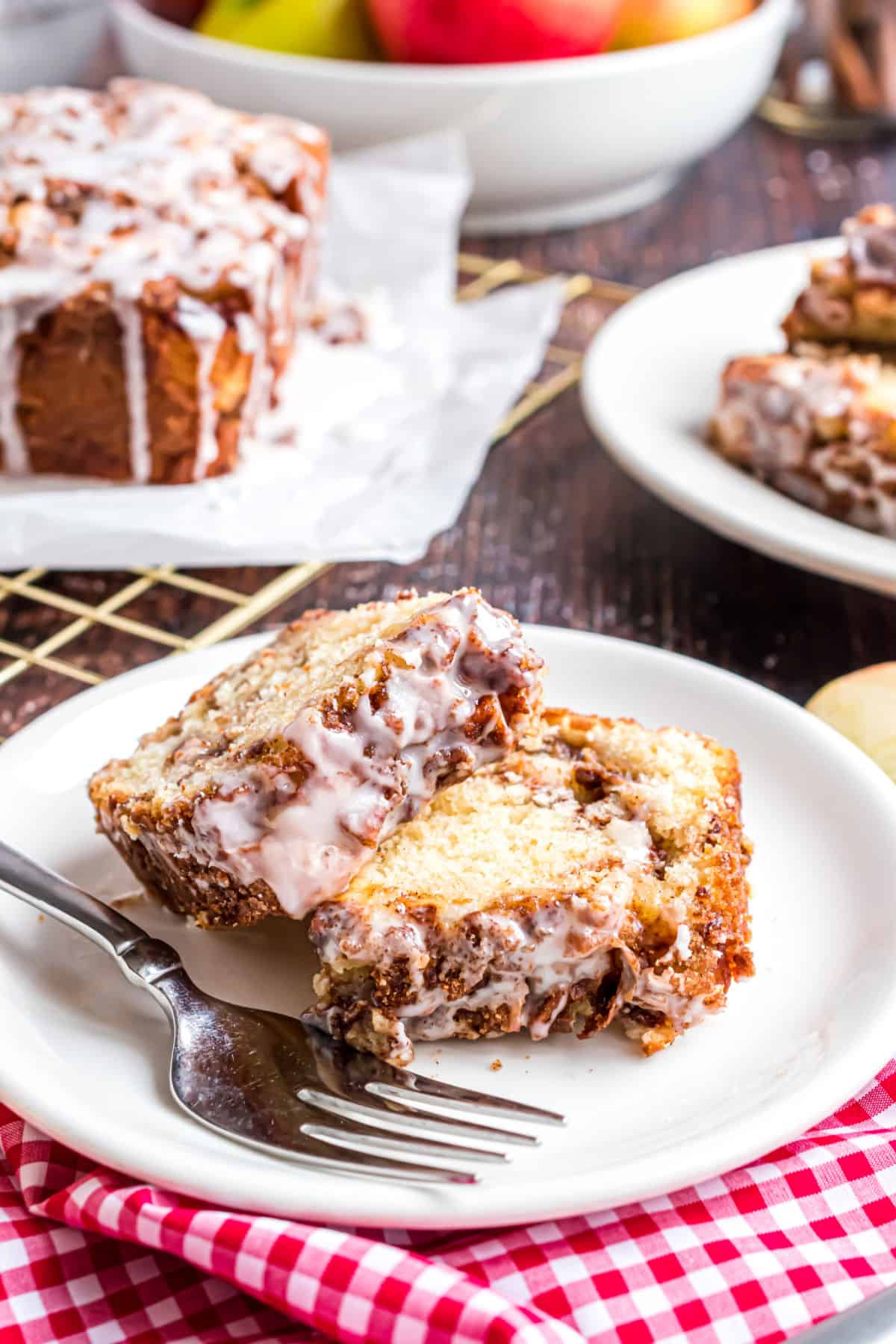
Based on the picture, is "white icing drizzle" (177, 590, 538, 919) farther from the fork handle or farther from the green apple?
the green apple

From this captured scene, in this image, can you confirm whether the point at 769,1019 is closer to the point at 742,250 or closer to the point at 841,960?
the point at 841,960

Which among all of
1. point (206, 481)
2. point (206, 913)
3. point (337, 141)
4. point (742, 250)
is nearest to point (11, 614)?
point (206, 481)

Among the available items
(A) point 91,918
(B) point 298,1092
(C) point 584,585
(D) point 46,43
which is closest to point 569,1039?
(B) point 298,1092

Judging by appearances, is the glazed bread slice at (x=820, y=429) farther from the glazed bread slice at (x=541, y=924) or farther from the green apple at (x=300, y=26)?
the green apple at (x=300, y=26)

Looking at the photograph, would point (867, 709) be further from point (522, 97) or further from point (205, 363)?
point (522, 97)

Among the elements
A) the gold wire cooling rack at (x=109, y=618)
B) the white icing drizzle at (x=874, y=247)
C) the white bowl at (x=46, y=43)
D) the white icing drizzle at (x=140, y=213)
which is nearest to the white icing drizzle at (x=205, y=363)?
the white icing drizzle at (x=140, y=213)

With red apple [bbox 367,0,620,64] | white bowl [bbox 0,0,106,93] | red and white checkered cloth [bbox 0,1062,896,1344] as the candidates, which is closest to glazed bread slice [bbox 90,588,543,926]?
red and white checkered cloth [bbox 0,1062,896,1344]
